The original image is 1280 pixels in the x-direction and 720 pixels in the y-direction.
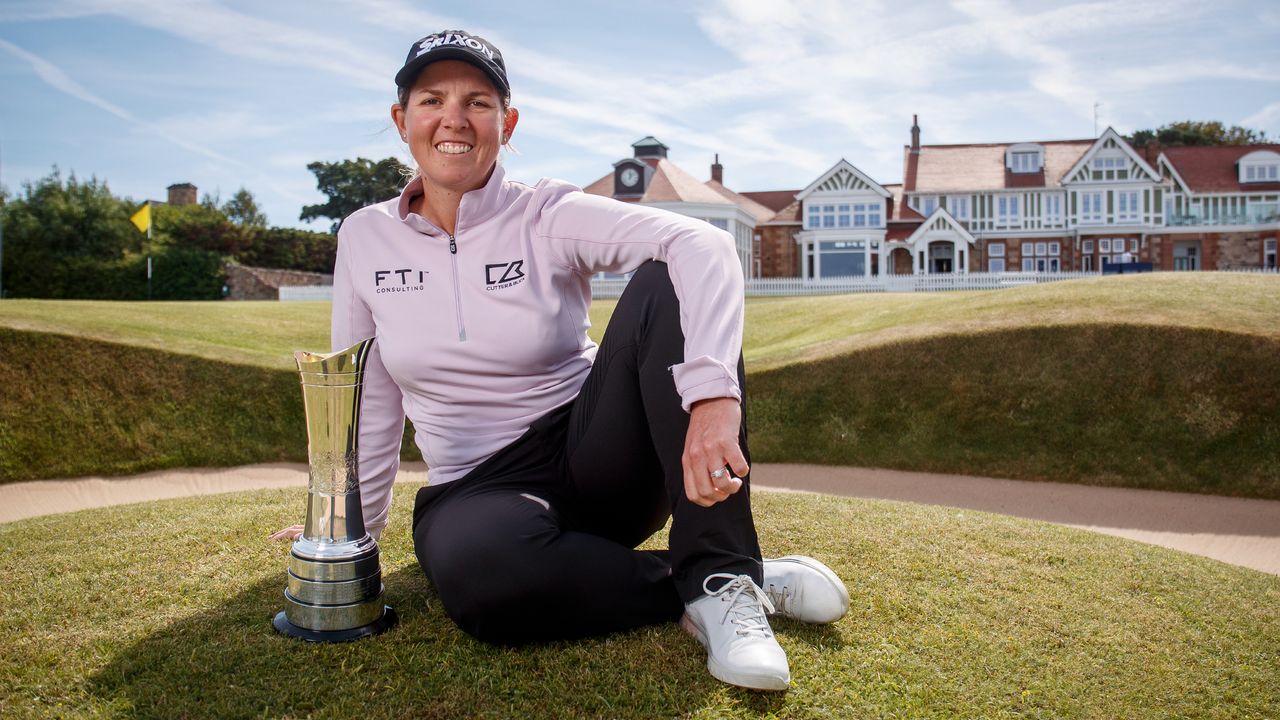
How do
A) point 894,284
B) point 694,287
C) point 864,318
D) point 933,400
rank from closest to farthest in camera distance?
point 694,287
point 933,400
point 864,318
point 894,284

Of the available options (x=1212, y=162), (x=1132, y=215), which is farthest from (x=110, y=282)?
(x=1212, y=162)

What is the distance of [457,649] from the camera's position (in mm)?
2539

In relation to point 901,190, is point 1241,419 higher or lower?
lower

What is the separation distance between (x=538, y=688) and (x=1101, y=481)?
638cm

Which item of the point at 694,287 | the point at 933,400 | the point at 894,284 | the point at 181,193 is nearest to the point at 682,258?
the point at 694,287

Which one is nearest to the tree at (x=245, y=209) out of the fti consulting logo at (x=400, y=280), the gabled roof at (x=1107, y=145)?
the gabled roof at (x=1107, y=145)

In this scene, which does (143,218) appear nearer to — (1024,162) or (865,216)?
(865,216)

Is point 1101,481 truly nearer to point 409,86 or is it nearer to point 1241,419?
point 1241,419

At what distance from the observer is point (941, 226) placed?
121 feet

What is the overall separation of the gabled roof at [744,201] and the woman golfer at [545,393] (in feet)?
128

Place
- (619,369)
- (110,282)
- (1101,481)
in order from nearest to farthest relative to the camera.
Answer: (619,369), (1101,481), (110,282)

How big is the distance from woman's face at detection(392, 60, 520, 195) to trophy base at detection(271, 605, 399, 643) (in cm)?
134

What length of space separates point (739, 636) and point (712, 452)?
1.76 feet

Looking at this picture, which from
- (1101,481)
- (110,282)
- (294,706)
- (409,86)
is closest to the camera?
(294,706)
